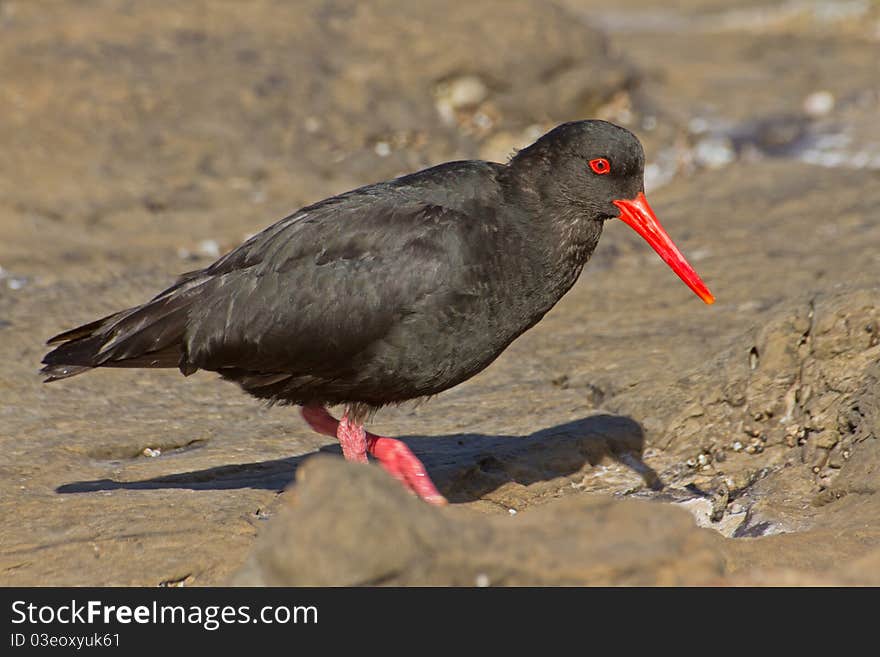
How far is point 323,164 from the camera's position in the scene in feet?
38.5

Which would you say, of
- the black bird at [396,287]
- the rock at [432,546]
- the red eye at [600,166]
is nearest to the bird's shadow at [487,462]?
the black bird at [396,287]

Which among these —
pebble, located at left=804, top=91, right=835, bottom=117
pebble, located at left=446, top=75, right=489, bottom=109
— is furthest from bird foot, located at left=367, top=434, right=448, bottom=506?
pebble, located at left=804, top=91, right=835, bottom=117

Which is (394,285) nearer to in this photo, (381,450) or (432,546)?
(381,450)

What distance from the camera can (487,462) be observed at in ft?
22.3

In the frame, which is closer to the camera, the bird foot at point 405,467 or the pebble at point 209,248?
the bird foot at point 405,467

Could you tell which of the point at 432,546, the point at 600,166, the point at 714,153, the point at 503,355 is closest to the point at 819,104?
the point at 714,153

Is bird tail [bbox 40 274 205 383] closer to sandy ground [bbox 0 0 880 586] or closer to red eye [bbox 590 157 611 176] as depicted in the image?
sandy ground [bbox 0 0 880 586]

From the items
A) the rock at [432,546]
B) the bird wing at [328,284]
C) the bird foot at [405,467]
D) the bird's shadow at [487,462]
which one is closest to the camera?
the rock at [432,546]

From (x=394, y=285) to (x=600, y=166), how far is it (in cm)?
119

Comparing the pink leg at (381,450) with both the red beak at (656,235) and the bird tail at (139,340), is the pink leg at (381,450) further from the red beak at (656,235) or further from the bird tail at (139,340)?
the red beak at (656,235)

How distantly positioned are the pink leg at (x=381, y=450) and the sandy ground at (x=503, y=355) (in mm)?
353

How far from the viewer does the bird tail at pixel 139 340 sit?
6.39 m
